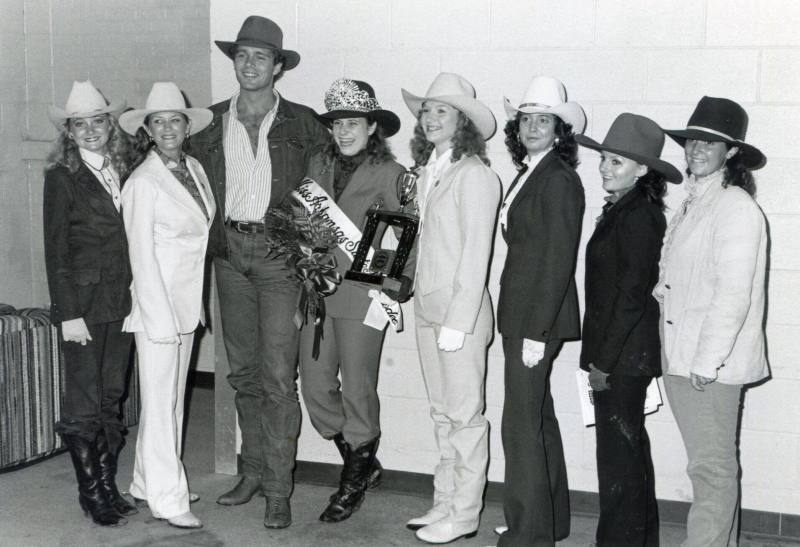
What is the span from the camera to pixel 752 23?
3.37 metres

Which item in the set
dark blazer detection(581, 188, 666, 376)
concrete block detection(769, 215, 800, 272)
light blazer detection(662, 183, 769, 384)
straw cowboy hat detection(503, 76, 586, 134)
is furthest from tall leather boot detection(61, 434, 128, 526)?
concrete block detection(769, 215, 800, 272)

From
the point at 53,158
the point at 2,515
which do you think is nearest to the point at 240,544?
the point at 2,515

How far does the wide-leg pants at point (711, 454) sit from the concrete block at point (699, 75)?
1.13m

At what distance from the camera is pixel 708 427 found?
2.98 meters

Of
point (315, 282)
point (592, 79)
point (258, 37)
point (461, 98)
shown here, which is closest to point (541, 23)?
point (592, 79)

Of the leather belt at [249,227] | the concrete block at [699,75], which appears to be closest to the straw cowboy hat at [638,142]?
the concrete block at [699,75]

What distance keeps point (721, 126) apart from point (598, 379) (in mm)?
950

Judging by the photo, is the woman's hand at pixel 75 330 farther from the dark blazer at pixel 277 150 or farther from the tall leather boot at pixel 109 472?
the dark blazer at pixel 277 150

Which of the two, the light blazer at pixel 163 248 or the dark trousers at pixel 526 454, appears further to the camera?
the light blazer at pixel 163 248

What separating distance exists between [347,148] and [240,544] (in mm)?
1563

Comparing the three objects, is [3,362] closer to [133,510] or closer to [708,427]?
[133,510]

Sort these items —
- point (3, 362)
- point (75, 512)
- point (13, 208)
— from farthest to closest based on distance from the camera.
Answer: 1. point (13, 208)
2. point (3, 362)
3. point (75, 512)

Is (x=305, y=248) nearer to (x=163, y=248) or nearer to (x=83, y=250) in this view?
(x=163, y=248)

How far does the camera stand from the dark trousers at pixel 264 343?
3543 millimetres
